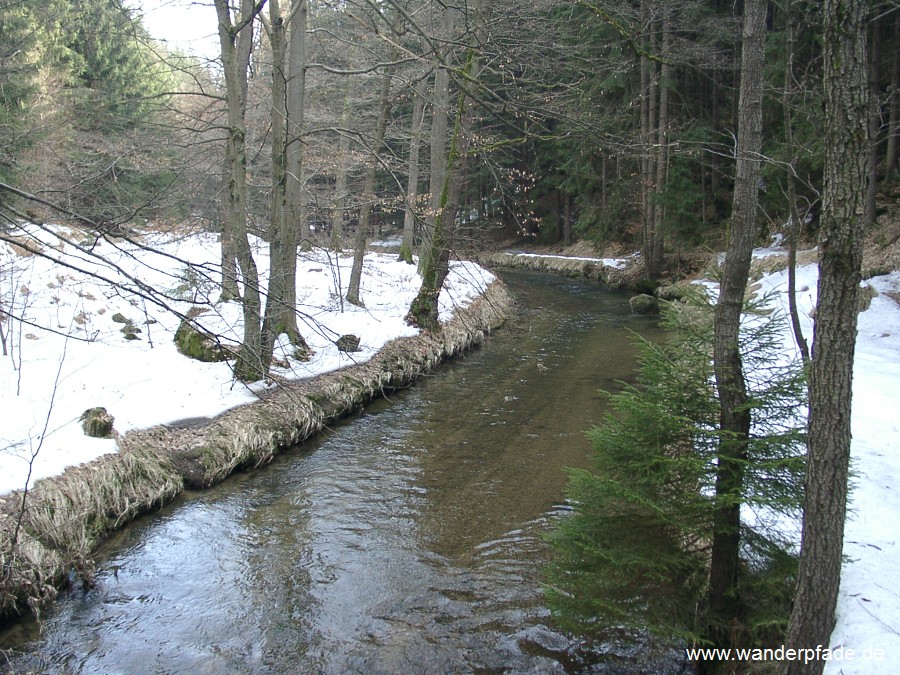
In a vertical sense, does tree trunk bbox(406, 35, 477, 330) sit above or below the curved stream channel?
above

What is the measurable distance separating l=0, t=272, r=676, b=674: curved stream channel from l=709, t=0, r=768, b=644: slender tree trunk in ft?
2.75

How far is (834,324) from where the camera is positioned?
274cm

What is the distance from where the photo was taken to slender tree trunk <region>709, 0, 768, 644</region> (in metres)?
3.64

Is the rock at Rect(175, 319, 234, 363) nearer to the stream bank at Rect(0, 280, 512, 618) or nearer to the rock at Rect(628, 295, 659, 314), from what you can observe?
the stream bank at Rect(0, 280, 512, 618)

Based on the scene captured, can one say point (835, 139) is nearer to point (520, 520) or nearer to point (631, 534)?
point (631, 534)

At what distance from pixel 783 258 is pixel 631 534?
49.5 feet

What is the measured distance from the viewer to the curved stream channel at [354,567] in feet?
13.6

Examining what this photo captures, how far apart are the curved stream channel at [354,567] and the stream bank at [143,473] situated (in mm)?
183

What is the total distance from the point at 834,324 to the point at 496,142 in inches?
298

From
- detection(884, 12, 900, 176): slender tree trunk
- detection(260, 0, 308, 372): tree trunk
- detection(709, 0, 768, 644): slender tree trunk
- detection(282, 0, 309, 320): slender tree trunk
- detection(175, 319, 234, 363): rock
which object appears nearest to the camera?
detection(709, 0, 768, 644): slender tree trunk

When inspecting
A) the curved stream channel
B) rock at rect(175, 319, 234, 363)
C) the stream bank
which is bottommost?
the curved stream channel

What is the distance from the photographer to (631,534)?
151 inches

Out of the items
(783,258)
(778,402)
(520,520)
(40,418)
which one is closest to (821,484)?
(778,402)

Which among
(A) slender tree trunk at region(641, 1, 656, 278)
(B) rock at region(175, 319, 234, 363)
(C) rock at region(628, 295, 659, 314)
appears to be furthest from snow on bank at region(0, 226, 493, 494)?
(A) slender tree trunk at region(641, 1, 656, 278)
